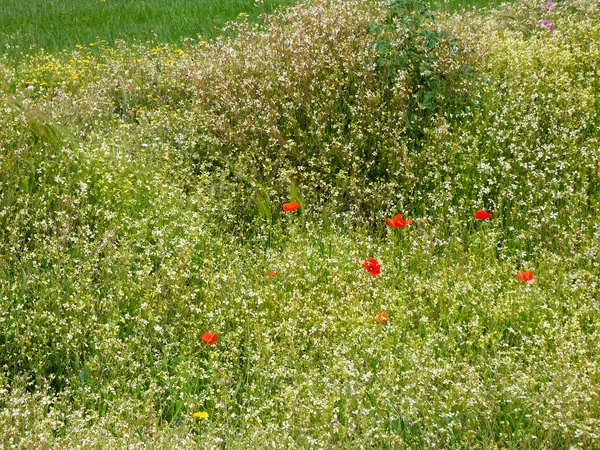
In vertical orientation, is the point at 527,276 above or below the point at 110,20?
above

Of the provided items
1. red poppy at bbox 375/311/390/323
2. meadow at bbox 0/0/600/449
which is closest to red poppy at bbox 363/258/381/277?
meadow at bbox 0/0/600/449

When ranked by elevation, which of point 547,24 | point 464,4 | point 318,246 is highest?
point 547,24

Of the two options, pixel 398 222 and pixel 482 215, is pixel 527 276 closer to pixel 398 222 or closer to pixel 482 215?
pixel 482 215

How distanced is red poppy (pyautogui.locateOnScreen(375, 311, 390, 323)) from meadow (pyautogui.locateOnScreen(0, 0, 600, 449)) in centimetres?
2

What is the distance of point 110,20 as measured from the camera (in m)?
9.83

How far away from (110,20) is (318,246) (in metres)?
6.84

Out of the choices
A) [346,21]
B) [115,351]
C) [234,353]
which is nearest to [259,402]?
[234,353]

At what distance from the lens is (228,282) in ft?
12.1

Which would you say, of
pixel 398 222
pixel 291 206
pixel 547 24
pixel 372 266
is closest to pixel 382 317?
pixel 372 266

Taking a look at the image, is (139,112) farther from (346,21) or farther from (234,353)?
(234,353)

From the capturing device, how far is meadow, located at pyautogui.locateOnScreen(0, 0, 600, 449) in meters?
2.71

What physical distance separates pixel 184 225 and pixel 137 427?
1426 mm

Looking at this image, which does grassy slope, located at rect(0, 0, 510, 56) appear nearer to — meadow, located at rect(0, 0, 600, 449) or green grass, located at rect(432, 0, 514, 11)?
green grass, located at rect(432, 0, 514, 11)

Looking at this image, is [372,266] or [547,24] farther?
[547,24]
